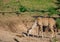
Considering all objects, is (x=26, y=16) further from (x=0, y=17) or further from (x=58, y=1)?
(x=58, y=1)

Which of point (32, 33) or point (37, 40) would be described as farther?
point (32, 33)

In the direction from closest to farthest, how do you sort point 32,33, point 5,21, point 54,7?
point 32,33
point 5,21
point 54,7

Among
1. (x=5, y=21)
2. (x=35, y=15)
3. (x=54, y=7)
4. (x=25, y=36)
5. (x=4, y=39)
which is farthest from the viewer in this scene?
(x=54, y=7)

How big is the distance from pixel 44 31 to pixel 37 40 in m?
2.13

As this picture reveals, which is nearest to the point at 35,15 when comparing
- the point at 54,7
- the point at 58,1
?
the point at 54,7

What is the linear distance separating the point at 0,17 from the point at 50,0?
12.6 feet

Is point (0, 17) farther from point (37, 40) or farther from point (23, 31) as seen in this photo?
point (37, 40)

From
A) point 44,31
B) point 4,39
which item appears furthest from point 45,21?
point 4,39

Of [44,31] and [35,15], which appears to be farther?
[35,15]

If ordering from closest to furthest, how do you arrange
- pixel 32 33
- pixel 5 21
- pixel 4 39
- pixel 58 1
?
pixel 4 39
pixel 32 33
pixel 5 21
pixel 58 1

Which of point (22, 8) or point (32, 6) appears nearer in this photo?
point (22, 8)

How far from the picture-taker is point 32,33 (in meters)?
14.0

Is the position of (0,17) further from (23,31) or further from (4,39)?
(4,39)

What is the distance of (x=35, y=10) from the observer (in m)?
16.5
